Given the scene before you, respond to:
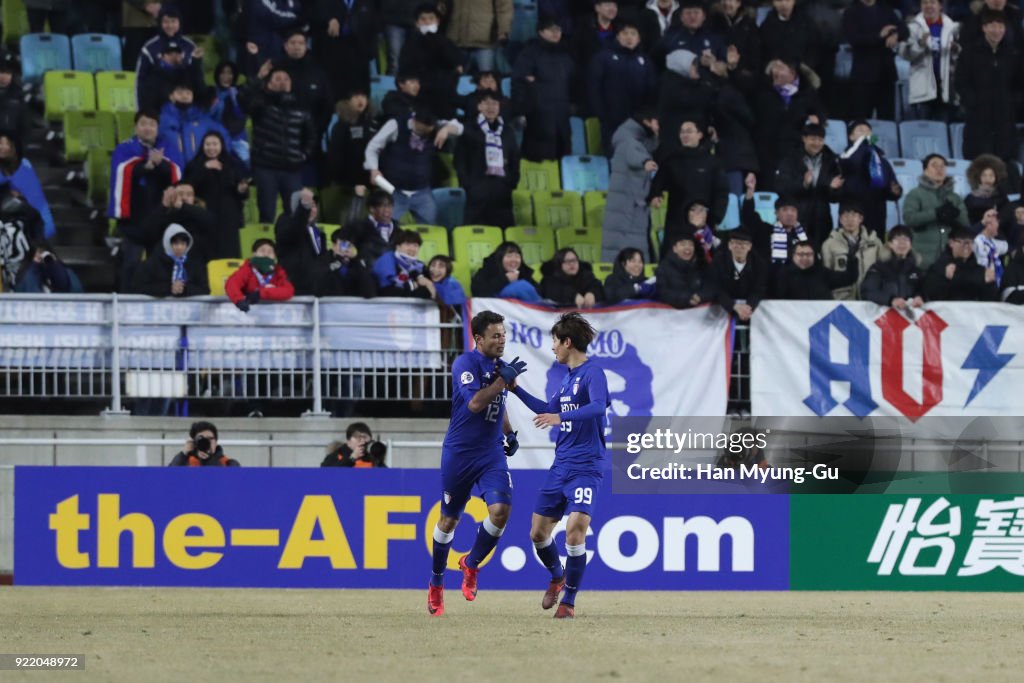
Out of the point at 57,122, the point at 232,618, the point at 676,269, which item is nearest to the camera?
the point at 232,618

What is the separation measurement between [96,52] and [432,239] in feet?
19.2

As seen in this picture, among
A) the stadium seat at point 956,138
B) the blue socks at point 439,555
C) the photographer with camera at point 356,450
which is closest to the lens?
the blue socks at point 439,555

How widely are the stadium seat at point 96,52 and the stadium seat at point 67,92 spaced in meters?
0.59

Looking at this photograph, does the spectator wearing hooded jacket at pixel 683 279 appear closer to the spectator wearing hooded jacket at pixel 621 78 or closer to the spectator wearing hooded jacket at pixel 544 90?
the spectator wearing hooded jacket at pixel 621 78

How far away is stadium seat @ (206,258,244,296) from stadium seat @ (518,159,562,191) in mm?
4736

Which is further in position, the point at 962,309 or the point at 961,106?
the point at 961,106

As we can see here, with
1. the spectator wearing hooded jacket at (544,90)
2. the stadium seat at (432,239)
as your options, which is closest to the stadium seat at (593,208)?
the spectator wearing hooded jacket at (544,90)

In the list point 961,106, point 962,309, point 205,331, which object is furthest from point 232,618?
point 961,106

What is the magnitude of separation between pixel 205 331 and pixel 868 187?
820 cm

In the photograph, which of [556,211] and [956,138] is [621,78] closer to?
[556,211]

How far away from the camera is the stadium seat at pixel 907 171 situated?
24.4 metres

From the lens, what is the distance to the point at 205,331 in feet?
66.3

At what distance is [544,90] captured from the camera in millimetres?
23609

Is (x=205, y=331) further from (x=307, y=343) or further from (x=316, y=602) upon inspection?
(x=316, y=602)
